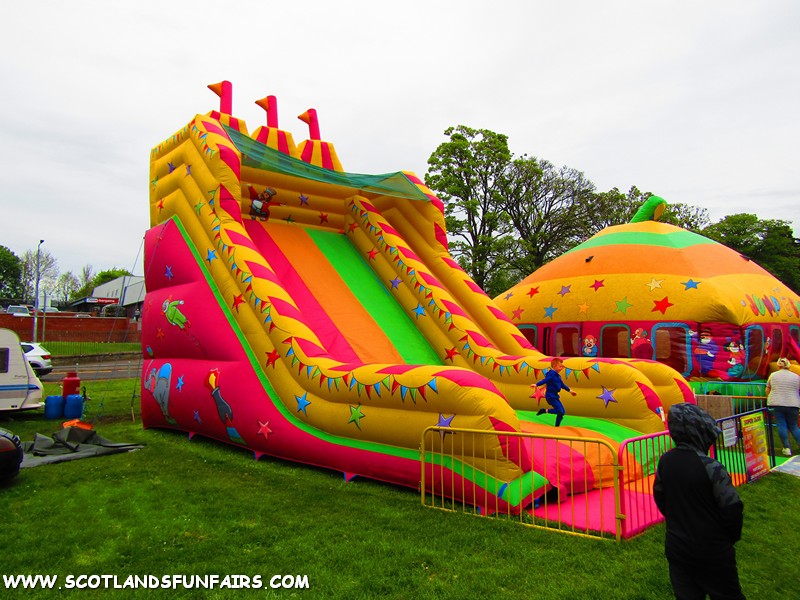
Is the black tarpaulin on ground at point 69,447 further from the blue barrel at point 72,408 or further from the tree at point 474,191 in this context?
the tree at point 474,191

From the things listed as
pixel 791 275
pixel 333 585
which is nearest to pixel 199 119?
pixel 333 585

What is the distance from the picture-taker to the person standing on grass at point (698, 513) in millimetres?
2340

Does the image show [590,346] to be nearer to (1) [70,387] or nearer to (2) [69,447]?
(2) [69,447]

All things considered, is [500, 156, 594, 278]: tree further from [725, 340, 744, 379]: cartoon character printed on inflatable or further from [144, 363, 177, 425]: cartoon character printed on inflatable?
[144, 363, 177, 425]: cartoon character printed on inflatable

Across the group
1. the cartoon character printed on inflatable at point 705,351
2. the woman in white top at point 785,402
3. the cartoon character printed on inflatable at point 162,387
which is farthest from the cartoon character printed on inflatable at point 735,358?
the cartoon character printed on inflatable at point 162,387

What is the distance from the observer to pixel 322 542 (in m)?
3.71

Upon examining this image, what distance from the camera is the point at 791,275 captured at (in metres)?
33.0

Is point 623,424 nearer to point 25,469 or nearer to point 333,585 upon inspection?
point 333,585

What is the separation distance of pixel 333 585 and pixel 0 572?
6.62ft

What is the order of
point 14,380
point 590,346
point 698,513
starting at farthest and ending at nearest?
point 590,346
point 14,380
point 698,513

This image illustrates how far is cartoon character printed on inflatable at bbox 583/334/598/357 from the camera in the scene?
11500mm

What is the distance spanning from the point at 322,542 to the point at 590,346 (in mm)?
9145

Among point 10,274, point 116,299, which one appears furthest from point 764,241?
point 10,274

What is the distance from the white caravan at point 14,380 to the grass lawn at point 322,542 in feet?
15.1
